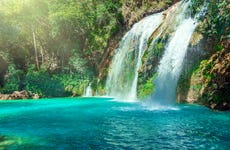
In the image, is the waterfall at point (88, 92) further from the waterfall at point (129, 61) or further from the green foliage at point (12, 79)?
the green foliage at point (12, 79)

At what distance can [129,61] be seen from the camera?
95.1 ft

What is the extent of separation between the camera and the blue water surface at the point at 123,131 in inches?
400

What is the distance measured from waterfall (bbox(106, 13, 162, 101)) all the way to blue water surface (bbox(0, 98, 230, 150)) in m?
11.1

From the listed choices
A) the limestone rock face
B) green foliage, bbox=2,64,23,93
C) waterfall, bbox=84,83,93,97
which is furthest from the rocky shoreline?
the limestone rock face

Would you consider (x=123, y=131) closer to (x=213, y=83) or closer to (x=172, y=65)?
(x=213, y=83)

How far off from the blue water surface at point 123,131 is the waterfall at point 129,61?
11125mm

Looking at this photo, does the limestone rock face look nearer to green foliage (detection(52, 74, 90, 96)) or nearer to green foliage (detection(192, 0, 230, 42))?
green foliage (detection(192, 0, 230, 42))

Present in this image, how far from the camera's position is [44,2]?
37.4 meters

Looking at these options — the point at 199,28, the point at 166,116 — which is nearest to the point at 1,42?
the point at 199,28

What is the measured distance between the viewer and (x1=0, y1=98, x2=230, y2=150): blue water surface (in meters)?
10.2

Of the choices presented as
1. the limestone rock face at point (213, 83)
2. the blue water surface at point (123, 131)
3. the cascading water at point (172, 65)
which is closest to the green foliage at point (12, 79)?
the cascading water at point (172, 65)

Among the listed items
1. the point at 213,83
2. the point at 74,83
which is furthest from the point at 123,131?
the point at 74,83

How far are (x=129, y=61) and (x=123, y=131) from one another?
1719 centimetres

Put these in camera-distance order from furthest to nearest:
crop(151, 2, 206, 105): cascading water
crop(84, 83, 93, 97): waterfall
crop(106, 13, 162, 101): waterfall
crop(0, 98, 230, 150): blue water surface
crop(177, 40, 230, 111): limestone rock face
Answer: crop(84, 83, 93, 97): waterfall < crop(106, 13, 162, 101): waterfall < crop(151, 2, 206, 105): cascading water < crop(177, 40, 230, 111): limestone rock face < crop(0, 98, 230, 150): blue water surface
